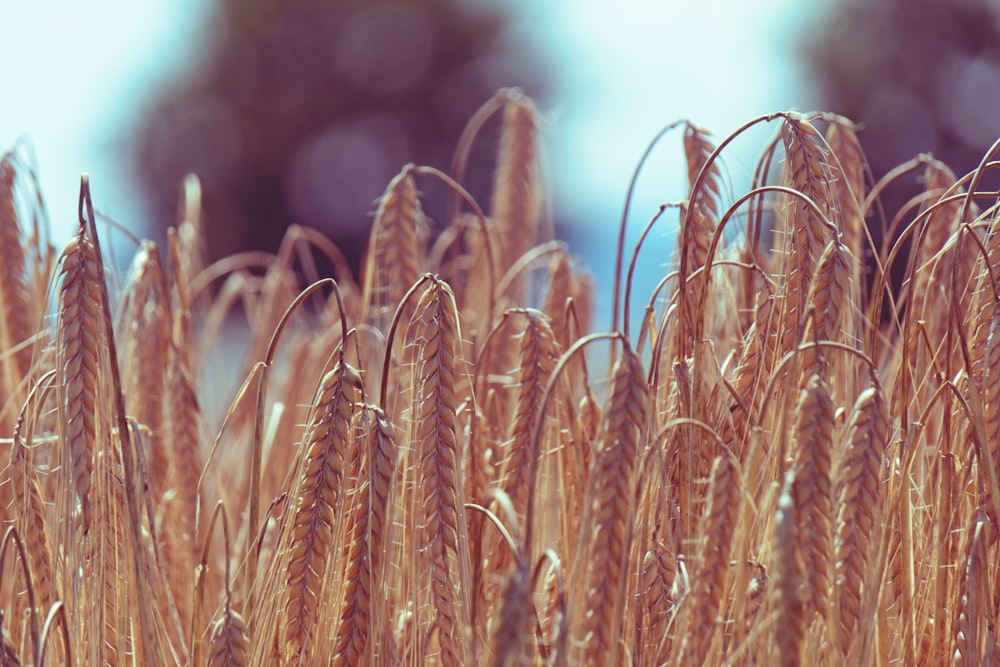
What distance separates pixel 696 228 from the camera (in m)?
1.31

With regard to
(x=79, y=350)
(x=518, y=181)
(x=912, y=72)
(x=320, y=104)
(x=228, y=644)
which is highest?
(x=320, y=104)

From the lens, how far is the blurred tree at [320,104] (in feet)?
54.2

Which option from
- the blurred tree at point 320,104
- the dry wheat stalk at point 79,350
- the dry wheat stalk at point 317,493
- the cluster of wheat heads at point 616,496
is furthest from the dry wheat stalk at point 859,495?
the blurred tree at point 320,104

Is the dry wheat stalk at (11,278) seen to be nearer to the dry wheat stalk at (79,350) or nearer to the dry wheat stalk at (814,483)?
the dry wheat stalk at (79,350)

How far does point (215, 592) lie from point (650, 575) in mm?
857

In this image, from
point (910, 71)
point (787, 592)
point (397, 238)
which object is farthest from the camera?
point (910, 71)

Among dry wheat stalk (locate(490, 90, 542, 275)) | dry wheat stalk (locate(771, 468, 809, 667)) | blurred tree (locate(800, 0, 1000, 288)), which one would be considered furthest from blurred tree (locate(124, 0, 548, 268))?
dry wheat stalk (locate(771, 468, 809, 667))

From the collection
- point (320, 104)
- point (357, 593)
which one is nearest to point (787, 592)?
point (357, 593)

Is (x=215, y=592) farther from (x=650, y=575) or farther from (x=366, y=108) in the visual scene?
(x=366, y=108)

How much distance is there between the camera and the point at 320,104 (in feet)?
54.9

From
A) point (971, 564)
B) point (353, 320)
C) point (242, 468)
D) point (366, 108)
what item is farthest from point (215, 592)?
point (366, 108)

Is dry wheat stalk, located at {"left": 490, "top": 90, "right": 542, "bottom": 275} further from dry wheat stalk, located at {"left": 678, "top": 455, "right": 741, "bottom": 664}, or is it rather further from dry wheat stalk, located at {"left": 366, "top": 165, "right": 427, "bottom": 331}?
dry wheat stalk, located at {"left": 678, "top": 455, "right": 741, "bottom": 664}

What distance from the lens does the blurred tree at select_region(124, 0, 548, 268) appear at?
1653 cm

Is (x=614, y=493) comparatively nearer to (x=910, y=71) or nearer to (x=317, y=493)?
(x=317, y=493)
